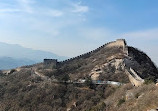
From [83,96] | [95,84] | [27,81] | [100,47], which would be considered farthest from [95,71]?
[100,47]

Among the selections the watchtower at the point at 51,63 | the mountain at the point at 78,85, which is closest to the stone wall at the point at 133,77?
→ the mountain at the point at 78,85

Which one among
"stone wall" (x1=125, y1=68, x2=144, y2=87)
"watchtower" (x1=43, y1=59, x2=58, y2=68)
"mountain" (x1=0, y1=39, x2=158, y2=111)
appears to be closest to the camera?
"stone wall" (x1=125, y1=68, x2=144, y2=87)

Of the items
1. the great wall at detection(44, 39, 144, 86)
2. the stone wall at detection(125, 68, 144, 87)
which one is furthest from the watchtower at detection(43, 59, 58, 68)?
the stone wall at detection(125, 68, 144, 87)

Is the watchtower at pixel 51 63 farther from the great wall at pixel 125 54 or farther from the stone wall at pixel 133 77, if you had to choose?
the stone wall at pixel 133 77

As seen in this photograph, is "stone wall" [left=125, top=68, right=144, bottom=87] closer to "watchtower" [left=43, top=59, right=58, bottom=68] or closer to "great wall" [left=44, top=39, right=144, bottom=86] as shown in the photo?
"great wall" [left=44, top=39, right=144, bottom=86]

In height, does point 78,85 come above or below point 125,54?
below

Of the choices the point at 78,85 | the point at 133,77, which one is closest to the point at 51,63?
the point at 78,85

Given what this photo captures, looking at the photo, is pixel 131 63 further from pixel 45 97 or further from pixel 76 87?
pixel 45 97

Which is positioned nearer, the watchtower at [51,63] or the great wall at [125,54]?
the great wall at [125,54]

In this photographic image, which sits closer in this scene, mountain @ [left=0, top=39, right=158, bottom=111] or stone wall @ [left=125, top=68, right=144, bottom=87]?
stone wall @ [left=125, top=68, right=144, bottom=87]

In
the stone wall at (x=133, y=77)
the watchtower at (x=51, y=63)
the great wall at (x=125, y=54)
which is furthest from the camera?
the watchtower at (x=51, y=63)

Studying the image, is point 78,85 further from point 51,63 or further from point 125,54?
point 51,63

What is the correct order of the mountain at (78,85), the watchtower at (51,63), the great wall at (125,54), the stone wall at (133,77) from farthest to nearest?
the watchtower at (51,63)
the mountain at (78,85)
the great wall at (125,54)
the stone wall at (133,77)

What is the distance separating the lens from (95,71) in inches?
2087
